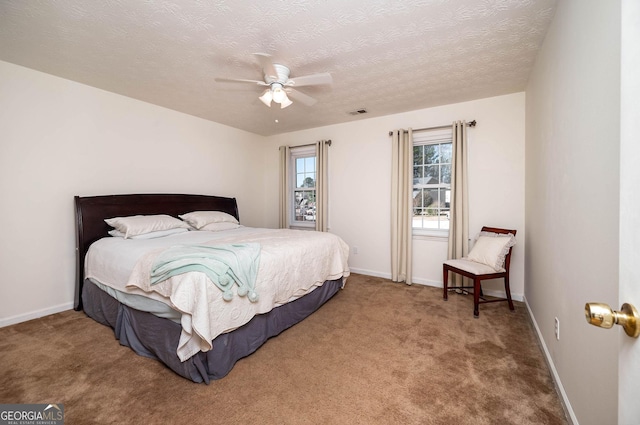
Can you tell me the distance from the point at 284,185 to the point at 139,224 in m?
2.54

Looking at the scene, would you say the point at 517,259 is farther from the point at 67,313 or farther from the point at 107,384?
the point at 67,313

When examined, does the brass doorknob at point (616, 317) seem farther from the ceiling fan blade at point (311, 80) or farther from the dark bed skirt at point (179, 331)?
the ceiling fan blade at point (311, 80)

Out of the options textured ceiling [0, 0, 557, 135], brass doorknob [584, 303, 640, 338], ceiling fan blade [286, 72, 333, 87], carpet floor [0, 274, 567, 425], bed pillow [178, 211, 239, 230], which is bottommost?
carpet floor [0, 274, 567, 425]

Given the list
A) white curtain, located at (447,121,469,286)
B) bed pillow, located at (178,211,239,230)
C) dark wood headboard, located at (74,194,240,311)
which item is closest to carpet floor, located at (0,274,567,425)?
dark wood headboard, located at (74,194,240,311)

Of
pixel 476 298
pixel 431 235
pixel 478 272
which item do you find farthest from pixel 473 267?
pixel 431 235

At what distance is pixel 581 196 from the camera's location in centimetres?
133

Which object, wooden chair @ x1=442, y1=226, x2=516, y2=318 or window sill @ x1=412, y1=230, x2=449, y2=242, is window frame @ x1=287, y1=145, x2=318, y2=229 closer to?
window sill @ x1=412, y1=230, x2=449, y2=242

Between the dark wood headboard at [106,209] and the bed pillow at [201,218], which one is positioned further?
the bed pillow at [201,218]

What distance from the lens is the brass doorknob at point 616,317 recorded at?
0.52 m

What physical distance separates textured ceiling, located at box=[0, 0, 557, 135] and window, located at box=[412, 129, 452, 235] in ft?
2.38

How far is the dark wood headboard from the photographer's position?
2.86 meters

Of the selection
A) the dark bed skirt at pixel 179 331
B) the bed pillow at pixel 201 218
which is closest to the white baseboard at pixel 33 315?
the dark bed skirt at pixel 179 331
